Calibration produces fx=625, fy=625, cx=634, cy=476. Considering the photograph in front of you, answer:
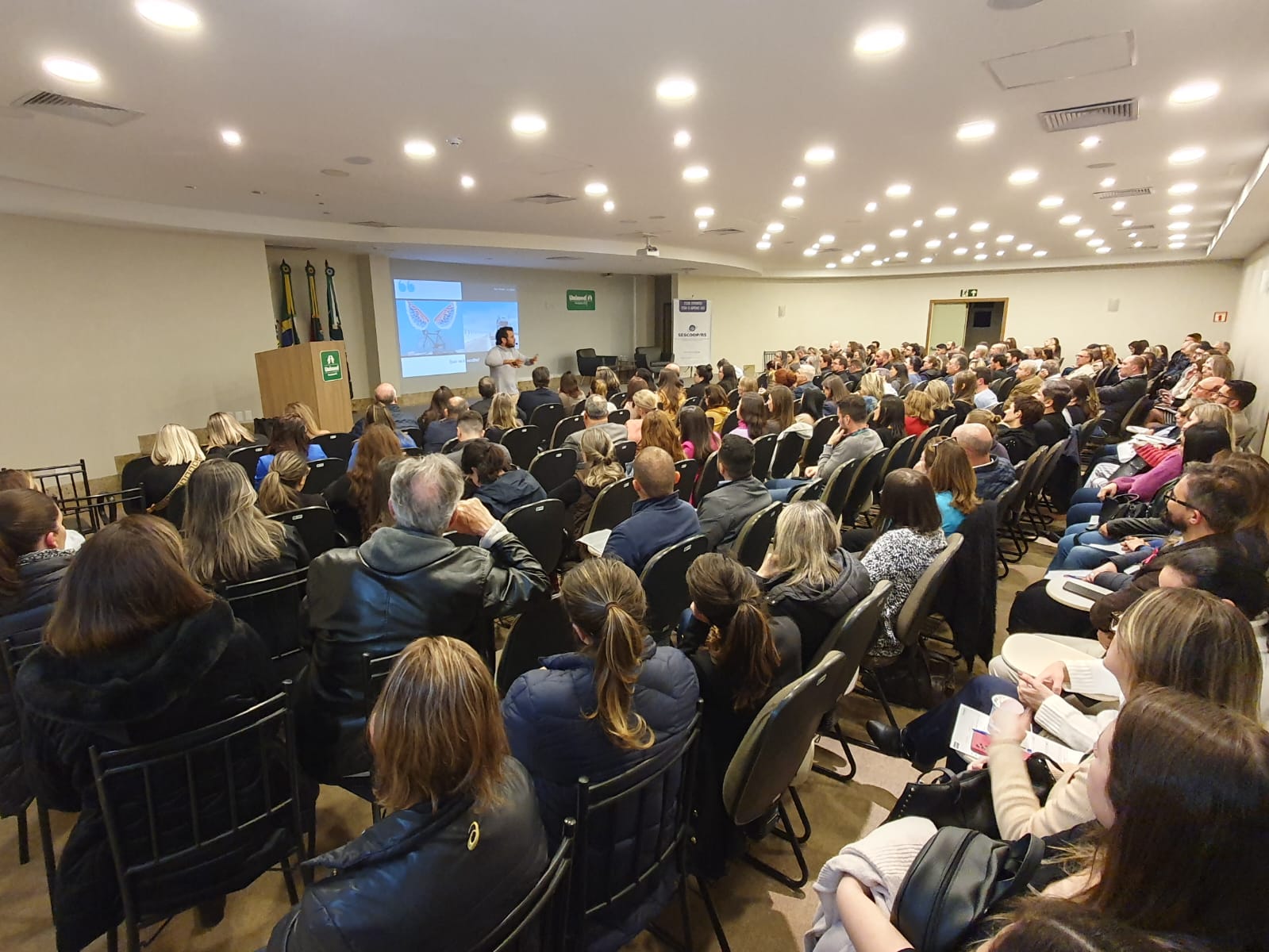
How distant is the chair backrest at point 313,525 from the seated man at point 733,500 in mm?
1974

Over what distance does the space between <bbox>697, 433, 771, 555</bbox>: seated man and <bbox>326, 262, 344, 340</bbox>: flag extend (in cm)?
957

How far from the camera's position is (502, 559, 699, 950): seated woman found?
1.47 m

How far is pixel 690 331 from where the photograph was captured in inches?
663

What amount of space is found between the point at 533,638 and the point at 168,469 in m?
3.15

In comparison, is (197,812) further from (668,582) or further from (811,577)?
(811,577)

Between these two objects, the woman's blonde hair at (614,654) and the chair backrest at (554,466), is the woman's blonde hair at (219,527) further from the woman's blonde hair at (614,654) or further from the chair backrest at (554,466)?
the chair backrest at (554,466)

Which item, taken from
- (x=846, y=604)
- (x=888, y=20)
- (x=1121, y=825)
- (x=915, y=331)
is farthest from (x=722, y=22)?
(x=915, y=331)

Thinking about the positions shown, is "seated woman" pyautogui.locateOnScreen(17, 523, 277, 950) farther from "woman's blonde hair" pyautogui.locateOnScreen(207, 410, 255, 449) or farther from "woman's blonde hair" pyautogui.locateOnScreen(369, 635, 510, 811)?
"woman's blonde hair" pyautogui.locateOnScreen(207, 410, 255, 449)

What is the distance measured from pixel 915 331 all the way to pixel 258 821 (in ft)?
68.3

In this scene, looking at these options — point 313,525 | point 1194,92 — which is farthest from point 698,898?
point 1194,92

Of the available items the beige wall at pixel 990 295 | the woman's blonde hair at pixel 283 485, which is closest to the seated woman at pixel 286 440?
the woman's blonde hair at pixel 283 485

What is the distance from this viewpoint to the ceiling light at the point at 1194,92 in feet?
13.0

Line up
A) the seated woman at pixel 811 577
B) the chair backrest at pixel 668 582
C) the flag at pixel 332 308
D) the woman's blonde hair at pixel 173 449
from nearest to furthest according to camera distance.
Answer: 1. the seated woman at pixel 811 577
2. the chair backrest at pixel 668 582
3. the woman's blonde hair at pixel 173 449
4. the flag at pixel 332 308

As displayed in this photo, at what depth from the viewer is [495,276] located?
46.6ft
